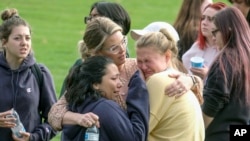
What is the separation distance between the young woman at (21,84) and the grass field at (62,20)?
7.29m

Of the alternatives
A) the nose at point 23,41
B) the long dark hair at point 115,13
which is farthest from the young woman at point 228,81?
the nose at point 23,41

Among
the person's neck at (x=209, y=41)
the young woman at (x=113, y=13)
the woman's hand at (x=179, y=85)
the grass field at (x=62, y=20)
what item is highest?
the young woman at (x=113, y=13)

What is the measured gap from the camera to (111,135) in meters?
6.50

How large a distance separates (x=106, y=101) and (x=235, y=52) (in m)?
1.39

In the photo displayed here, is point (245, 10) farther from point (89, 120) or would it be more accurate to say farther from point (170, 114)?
point (89, 120)

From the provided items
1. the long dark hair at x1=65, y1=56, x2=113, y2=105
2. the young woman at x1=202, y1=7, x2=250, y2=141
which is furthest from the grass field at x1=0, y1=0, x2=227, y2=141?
the long dark hair at x1=65, y1=56, x2=113, y2=105

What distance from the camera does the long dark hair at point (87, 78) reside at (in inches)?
261

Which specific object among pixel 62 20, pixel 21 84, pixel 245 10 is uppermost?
pixel 245 10

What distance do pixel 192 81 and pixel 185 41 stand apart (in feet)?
8.11

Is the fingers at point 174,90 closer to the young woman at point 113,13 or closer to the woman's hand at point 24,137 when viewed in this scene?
the young woman at point 113,13

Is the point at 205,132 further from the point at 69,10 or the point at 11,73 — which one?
the point at 69,10

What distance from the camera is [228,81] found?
7391mm

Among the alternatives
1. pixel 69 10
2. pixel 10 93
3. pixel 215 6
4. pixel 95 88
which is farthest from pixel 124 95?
pixel 69 10

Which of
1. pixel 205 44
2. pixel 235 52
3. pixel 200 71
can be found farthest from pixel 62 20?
pixel 235 52
